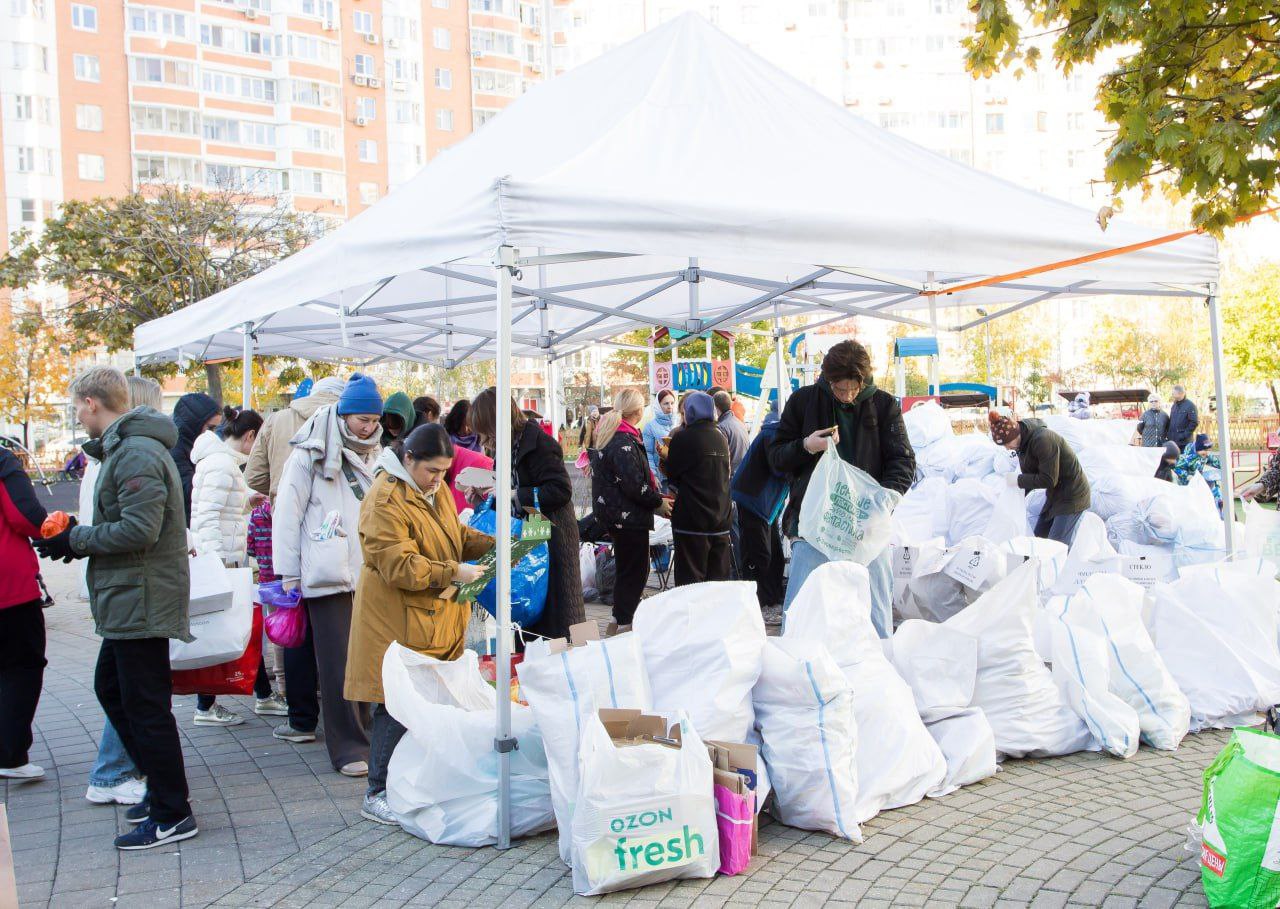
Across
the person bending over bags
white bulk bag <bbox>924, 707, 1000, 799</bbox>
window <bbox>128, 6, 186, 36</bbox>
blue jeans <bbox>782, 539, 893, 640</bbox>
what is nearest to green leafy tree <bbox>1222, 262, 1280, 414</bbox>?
the person bending over bags

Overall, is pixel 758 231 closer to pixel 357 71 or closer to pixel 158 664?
pixel 158 664

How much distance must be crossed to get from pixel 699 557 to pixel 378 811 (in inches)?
130

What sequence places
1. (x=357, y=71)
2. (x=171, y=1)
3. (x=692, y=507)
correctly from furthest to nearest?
1. (x=357, y=71)
2. (x=171, y=1)
3. (x=692, y=507)

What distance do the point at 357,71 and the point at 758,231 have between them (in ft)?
204

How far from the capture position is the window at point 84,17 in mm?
50969

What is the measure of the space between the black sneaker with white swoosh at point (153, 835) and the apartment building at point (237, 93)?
43.5m

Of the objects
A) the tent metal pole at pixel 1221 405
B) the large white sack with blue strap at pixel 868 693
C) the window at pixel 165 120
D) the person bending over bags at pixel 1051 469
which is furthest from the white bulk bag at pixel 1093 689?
the window at pixel 165 120

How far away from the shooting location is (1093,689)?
4.75m

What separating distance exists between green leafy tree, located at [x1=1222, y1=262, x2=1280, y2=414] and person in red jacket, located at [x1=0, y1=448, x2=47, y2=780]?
104 ft

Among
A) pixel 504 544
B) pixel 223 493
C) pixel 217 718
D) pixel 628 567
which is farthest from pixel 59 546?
pixel 628 567

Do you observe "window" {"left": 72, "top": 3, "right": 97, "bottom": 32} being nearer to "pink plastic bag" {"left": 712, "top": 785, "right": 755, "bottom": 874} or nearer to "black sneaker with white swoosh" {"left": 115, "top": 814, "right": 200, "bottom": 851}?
"black sneaker with white swoosh" {"left": 115, "top": 814, "right": 200, "bottom": 851}

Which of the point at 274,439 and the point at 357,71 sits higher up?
the point at 357,71

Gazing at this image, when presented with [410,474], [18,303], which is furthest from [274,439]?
[18,303]

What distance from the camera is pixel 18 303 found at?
3706cm
